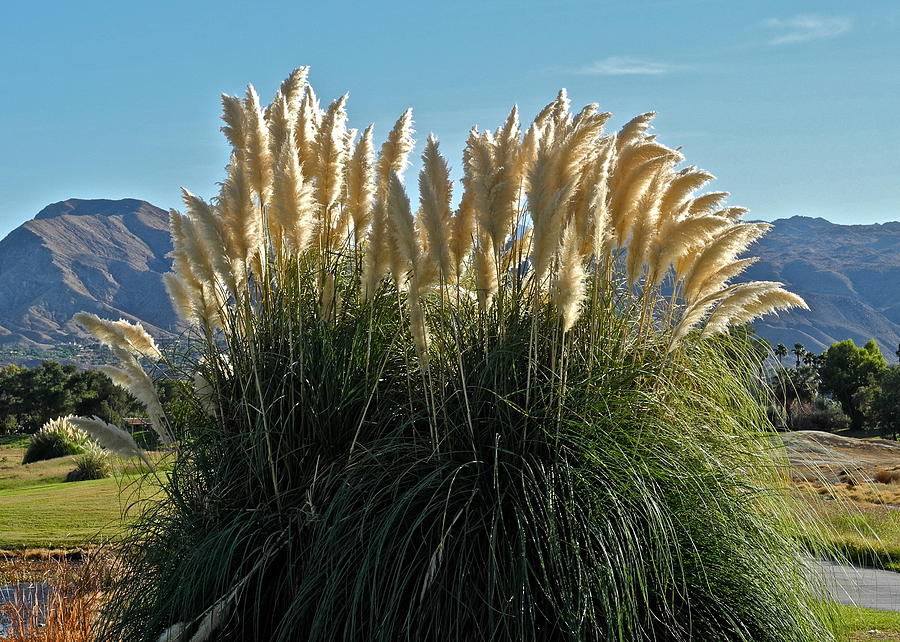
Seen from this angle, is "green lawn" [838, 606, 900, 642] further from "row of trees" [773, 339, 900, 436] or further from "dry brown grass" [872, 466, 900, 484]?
"row of trees" [773, 339, 900, 436]

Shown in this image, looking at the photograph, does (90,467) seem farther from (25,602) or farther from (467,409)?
(467,409)

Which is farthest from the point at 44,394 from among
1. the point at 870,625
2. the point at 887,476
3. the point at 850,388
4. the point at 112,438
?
the point at 850,388

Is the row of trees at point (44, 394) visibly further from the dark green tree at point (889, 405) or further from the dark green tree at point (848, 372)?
the dark green tree at point (848, 372)

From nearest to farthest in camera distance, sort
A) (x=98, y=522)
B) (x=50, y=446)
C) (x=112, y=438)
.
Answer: (x=112, y=438) < (x=98, y=522) < (x=50, y=446)

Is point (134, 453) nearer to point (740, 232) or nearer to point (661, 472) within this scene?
point (661, 472)

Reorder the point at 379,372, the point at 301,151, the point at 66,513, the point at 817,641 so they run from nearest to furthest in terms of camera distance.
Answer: the point at 817,641 < the point at 379,372 < the point at 301,151 < the point at 66,513

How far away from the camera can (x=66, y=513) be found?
12125 mm

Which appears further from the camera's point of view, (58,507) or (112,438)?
(58,507)

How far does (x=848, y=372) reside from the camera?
55906mm

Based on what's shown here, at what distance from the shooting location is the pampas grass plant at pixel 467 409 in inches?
137

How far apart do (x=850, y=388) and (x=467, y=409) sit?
58.5 m

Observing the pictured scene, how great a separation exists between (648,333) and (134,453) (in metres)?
3.02

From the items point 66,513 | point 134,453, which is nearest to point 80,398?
point 66,513

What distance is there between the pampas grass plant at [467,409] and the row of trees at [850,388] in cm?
3952
